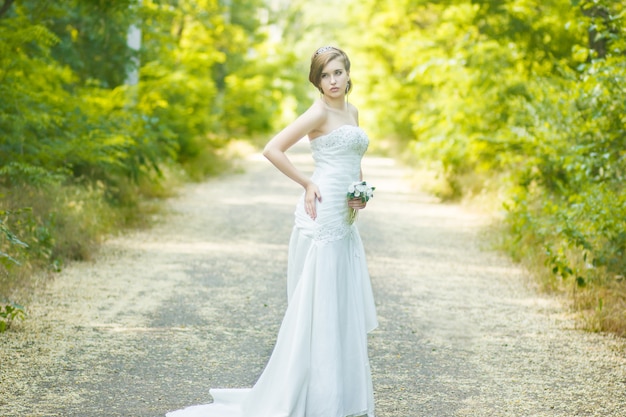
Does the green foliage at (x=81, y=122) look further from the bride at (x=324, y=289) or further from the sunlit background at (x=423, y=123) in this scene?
the bride at (x=324, y=289)

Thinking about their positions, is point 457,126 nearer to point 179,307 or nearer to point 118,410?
point 179,307

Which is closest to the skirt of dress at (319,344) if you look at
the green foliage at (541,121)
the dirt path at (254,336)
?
the dirt path at (254,336)

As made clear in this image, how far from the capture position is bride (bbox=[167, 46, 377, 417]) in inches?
195

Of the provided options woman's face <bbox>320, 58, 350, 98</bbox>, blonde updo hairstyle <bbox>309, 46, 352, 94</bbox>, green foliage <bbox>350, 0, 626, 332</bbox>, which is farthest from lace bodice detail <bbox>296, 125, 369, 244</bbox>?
green foliage <bbox>350, 0, 626, 332</bbox>

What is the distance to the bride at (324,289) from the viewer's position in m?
4.95

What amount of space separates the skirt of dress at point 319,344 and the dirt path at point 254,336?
0.47 m

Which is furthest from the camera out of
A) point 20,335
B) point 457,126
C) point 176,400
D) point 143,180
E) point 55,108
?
point 457,126

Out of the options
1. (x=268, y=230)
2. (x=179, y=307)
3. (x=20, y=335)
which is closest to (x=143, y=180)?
(x=268, y=230)

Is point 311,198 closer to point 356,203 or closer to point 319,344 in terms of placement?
point 356,203

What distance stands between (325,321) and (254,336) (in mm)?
2236

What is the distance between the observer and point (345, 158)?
5.04m

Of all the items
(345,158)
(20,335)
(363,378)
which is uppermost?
(345,158)

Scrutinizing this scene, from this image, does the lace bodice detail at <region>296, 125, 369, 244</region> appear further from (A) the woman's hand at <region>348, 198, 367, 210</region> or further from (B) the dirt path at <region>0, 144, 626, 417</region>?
(B) the dirt path at <region>0, 144, 626, 417</region>

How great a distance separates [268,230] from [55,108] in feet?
11.6
